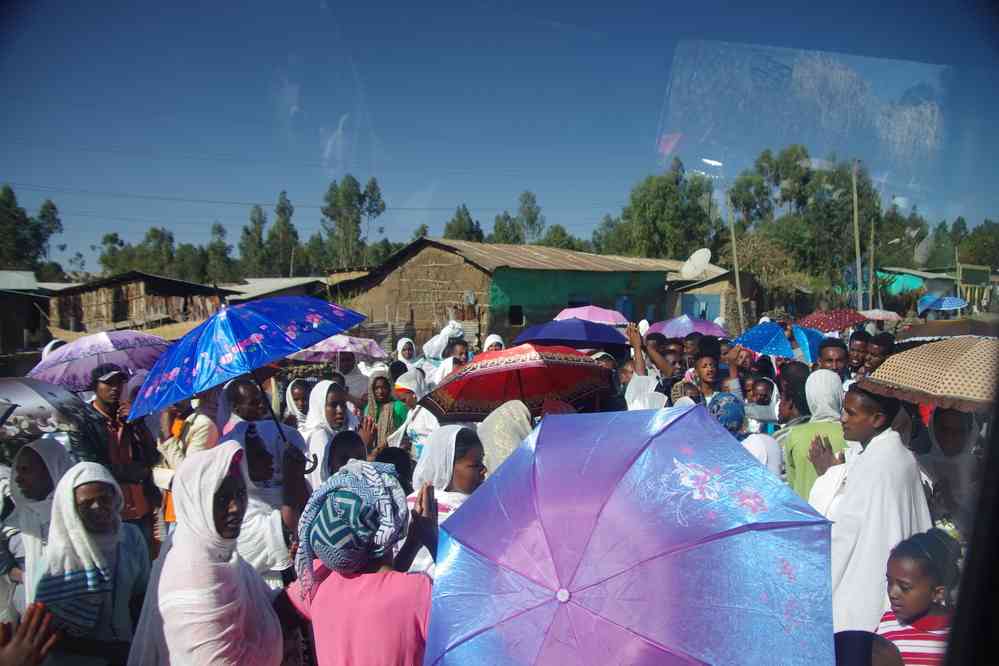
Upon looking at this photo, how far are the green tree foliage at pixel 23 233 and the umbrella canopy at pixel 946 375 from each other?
67.0ft

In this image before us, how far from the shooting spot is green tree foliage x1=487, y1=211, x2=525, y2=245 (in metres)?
72.8

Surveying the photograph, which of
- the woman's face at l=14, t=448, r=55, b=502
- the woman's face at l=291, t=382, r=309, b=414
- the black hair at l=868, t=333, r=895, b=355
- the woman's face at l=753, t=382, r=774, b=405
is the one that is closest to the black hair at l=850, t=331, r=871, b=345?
the black hair at l=868, t=333, r=895, b=355

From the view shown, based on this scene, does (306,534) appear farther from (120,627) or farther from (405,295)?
(405,295)

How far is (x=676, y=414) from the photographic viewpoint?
7.18 feet

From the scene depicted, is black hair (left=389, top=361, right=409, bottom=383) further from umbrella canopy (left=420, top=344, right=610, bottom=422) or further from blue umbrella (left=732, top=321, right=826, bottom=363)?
blue umbrella (left=732, top=321, right=826, bottom=363)

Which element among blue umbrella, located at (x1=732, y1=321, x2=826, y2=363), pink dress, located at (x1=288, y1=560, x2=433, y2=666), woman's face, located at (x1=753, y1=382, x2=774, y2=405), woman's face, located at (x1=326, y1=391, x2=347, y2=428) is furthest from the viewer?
blue umbrella, located at (x1=732, y1=321, x2=826, y2=363)

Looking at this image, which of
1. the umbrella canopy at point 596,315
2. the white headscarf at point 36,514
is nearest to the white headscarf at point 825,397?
the white headscarf at point 36,514

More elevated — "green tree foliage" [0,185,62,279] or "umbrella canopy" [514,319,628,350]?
"green tree foliage" [0,185,62,279]

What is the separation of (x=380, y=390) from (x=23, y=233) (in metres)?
21.7

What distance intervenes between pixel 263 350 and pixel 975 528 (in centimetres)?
339

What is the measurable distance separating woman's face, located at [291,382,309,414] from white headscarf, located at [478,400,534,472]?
276 centimetres

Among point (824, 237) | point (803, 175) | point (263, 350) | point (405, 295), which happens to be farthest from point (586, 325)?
point (824, 237)

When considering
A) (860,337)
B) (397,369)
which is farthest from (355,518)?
(860,337)

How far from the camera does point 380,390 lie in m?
6.38
